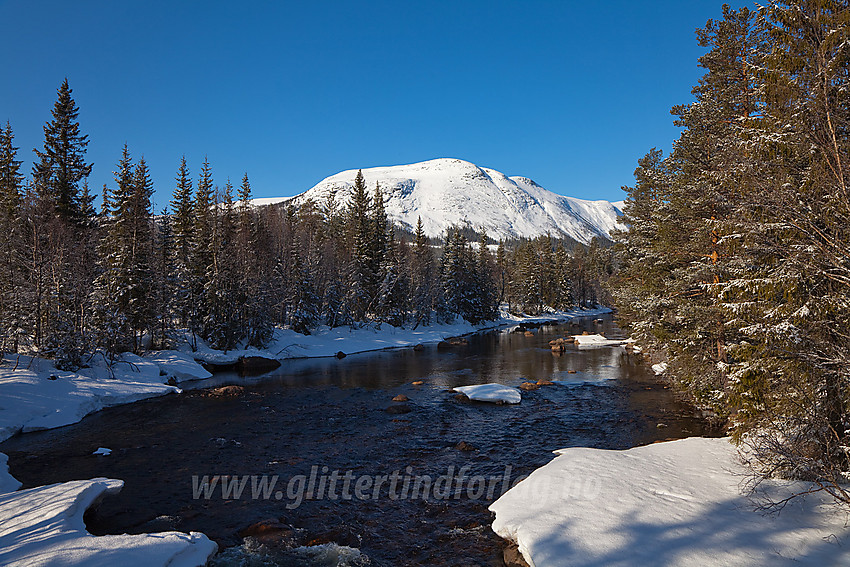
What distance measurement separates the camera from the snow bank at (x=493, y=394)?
20594mm

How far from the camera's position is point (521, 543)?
8.09 metres

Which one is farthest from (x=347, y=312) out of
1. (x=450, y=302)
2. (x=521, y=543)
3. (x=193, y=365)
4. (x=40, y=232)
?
(x=521, y=543)

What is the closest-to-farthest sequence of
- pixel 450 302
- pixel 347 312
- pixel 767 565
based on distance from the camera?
1. pixel 767 565
2. pixel 347 312
3. pixel 450 302

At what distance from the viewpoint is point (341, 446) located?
14797 mm

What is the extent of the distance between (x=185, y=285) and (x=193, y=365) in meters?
9.47

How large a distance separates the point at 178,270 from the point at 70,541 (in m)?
31.5

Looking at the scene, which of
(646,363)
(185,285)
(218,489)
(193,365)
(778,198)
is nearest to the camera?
(778,198)

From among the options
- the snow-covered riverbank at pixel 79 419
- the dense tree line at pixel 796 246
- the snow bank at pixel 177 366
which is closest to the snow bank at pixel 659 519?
the dense tree line at pixel 796 246

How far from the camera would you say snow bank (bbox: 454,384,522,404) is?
20594 millimetres

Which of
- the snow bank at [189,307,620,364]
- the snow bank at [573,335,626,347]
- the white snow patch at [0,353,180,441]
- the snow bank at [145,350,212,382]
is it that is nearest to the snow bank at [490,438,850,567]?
the white snow patch at [0,353,180,441]

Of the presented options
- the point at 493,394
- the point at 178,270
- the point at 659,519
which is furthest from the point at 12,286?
the point at 659,519

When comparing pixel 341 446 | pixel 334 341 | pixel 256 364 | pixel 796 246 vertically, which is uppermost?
pixel 796 246

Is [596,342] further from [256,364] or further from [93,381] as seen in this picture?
[93,381]

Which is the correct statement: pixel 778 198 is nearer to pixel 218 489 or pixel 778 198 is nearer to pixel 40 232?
pixel 218 489
